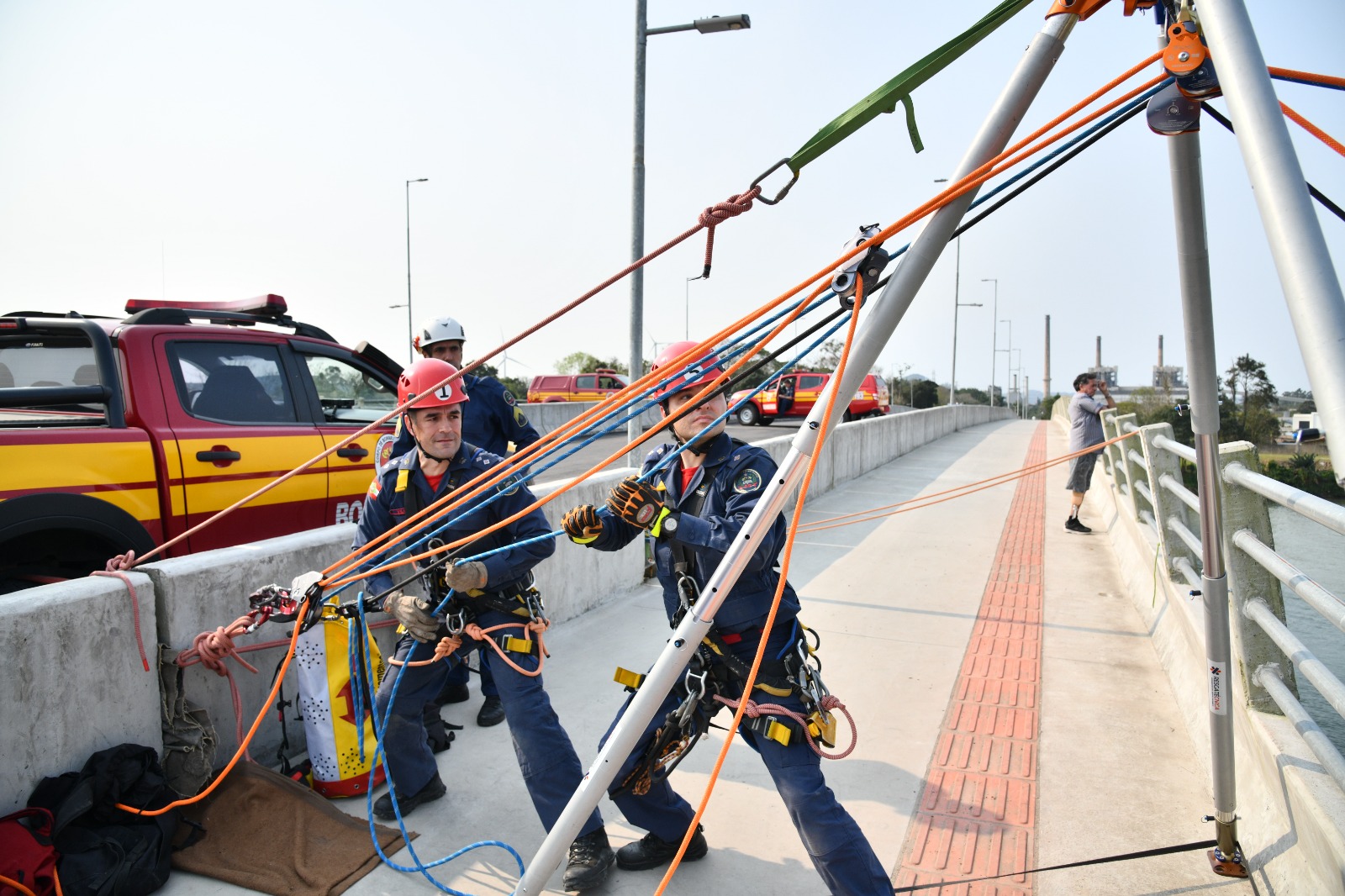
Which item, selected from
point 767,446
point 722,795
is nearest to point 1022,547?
point 767,446

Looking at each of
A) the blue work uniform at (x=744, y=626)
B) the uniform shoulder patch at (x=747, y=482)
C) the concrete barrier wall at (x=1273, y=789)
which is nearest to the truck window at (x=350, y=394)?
the blue work uniform at (x=744, y=626)

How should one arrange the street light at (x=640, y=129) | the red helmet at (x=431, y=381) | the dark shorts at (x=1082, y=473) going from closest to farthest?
the red helmet at (x=431, y=381) → the street light at (x=640, y=129) → the dark shorts at (x=1082, y=473)

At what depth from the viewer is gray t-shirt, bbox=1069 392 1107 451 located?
987 centimetres

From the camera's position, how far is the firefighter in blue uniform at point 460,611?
3.14m

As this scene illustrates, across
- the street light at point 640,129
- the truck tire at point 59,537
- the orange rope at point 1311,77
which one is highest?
the street light at point 640,129

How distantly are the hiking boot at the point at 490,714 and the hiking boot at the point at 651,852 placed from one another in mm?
1397

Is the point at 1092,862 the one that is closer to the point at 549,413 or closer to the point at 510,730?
the point at 510,730

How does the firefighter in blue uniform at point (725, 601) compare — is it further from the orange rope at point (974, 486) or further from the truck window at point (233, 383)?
the truck window at point (233, 383)

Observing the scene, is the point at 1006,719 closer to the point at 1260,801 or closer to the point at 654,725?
the point at 1260,801

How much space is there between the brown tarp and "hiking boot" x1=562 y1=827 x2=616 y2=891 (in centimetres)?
76

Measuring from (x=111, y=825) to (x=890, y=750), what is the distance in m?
3.38

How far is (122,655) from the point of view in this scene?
3.18 m

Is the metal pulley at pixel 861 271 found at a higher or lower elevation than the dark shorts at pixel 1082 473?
higher

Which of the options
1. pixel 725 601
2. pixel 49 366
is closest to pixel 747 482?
pixel 725 601
